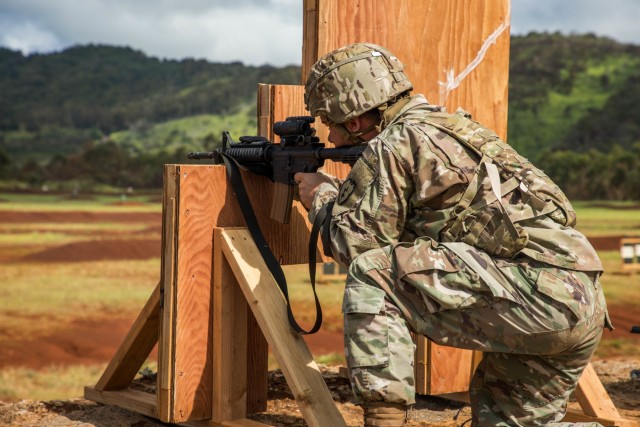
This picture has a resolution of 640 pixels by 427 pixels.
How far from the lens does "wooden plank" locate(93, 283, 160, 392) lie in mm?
4547

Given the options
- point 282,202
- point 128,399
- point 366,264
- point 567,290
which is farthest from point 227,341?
point 567,290

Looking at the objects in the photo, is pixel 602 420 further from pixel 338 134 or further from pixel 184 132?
pixel 184 132

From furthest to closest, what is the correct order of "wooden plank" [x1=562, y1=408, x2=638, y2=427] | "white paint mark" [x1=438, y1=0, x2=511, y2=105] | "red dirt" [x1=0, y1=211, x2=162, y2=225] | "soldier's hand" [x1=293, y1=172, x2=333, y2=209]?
"red dirt" [x1=0, y1=211, x2=162, y2=225] → "white paint mark" [x1=438, y1=0, x2=511, y2=105] → "wooden plank" [x1=562, y1=408, x2=638, y2=427] → "soldier's hand" [x1=293, y1=172, x2=333, y2=209]

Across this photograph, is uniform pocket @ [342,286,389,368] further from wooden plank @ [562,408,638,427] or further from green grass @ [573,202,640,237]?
green grass @ [573,202,640,237]

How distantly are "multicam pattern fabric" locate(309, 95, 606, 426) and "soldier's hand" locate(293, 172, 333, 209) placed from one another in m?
0.46

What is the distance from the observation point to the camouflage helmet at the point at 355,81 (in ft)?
11.3

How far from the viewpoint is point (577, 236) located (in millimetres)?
3188

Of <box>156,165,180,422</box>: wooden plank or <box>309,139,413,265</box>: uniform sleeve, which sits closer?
<box>309,139,413,265</box>: uniform sleeve

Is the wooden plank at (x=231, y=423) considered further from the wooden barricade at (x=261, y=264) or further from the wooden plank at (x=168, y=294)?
the wooden plank at (x=168, y=294)

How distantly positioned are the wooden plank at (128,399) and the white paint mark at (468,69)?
229 cm

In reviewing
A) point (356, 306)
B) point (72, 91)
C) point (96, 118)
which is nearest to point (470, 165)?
point (356, 306)

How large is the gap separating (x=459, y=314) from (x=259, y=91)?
1.79 meters

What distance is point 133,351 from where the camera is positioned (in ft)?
15.6

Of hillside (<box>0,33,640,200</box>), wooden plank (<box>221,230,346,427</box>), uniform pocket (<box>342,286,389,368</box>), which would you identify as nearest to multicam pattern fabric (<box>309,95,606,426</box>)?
uniform pocket (<box>342,286,389,368</box>)
